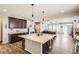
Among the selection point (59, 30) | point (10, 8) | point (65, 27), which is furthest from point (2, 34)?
point (65, 27)

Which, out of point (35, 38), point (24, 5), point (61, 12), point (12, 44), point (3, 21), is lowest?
point (12, 44)

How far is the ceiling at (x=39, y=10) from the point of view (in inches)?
65.9

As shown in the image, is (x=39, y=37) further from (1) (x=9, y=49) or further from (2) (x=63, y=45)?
(1) (x=9, y=49)

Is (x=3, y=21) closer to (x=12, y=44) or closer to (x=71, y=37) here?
(x=12, y=44)

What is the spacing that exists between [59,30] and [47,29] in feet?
0.88

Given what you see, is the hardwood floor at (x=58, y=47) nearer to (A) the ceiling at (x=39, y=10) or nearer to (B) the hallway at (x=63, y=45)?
(B) the hallway at (x=63, y=45)

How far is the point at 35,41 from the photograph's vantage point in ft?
5.84

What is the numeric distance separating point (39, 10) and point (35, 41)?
661 mm

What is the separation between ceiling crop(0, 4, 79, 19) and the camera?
1674 mm

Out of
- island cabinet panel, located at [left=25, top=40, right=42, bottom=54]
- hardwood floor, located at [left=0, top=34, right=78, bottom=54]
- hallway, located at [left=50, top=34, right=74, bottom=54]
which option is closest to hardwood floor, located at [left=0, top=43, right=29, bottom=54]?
hardwood floor, located at [left=0, top=34, right=78, bottom=54]

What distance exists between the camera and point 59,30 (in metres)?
1.84

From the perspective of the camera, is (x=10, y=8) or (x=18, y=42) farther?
(x=18, y=42)
